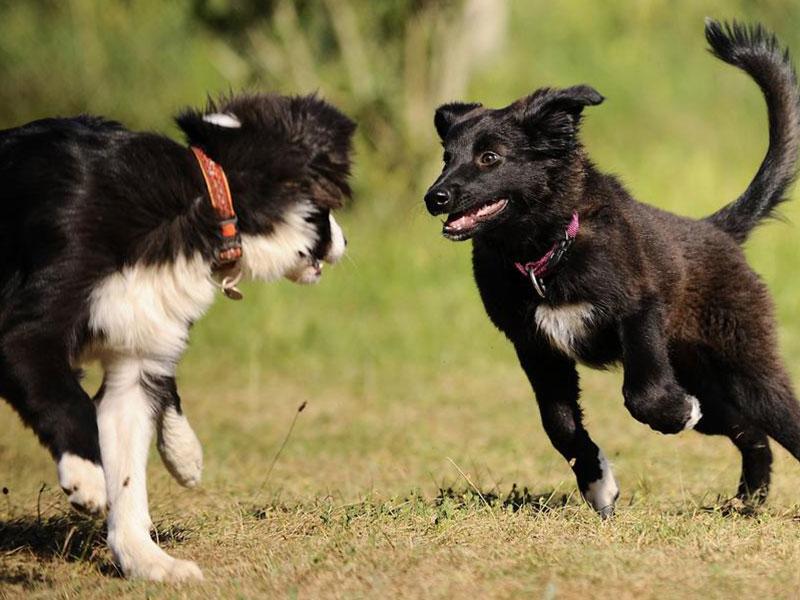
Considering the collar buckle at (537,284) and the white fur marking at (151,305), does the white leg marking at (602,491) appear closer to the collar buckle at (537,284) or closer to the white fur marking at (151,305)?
the collar buckle at (537,284)

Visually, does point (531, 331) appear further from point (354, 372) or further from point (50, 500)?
point (354, 372)

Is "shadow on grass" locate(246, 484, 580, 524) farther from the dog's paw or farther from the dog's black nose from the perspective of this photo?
the dog's black nose

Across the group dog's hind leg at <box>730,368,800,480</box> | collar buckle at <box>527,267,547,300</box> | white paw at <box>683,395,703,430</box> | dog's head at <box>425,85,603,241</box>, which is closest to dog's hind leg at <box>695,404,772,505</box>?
dog's hind leg at <box>730,368,800,480</box>

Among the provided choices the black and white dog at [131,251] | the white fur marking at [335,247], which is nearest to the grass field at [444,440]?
the black and white dog at [131,251]

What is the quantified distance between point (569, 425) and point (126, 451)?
1837mm

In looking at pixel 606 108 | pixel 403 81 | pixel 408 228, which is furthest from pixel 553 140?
pixel 606 108

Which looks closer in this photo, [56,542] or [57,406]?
[57,406]

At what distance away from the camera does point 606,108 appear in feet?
52.6

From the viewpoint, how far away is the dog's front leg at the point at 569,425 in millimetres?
5426

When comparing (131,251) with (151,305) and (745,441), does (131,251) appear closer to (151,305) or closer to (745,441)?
(151,305)

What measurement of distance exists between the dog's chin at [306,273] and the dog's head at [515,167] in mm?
538

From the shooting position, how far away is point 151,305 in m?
4.47

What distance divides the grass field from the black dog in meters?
0.41

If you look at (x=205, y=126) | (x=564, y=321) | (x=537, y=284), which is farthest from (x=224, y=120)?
(x=564, y=321)
